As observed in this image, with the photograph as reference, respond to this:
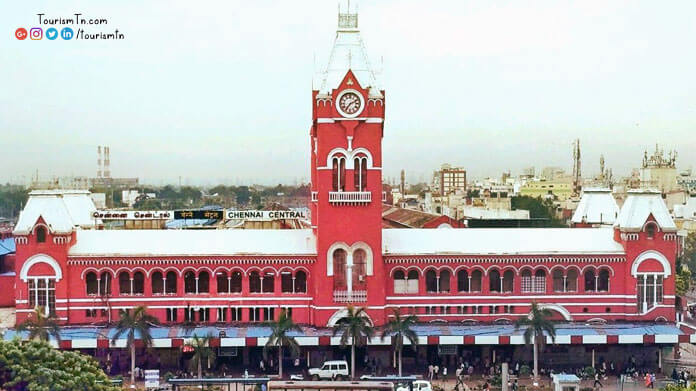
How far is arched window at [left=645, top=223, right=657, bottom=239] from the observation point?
162ft

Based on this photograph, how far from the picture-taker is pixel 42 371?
103ft

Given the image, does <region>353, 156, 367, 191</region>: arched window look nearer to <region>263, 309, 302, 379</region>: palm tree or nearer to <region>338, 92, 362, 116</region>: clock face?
<region>338, 92, 362, 116</region>: clock face

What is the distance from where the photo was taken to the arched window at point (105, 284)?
48.2 m

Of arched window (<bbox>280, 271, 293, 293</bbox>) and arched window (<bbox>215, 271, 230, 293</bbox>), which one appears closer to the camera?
arched window (<bbox>215, 271, 230, 293</bbox>)

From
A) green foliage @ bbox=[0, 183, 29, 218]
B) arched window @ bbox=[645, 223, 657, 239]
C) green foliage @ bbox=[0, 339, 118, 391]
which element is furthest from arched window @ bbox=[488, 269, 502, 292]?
green foliage @ bbox=[0, 183, 29, 218]

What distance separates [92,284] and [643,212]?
92.1 ft

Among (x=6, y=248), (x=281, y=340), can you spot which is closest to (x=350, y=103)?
(x=281, y=340)

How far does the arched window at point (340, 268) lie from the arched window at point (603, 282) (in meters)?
13.1

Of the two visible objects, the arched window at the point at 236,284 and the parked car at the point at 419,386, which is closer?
the parked car at the point at 419,386

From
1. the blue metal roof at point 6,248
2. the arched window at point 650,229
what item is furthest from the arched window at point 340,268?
the blue metal roof at point 6,248

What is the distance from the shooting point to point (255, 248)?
48875 mm

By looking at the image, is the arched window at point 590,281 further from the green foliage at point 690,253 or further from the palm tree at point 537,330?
the green foliage at point 690,253

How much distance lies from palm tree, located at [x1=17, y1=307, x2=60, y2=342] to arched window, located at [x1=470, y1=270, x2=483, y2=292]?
20337 millimetres

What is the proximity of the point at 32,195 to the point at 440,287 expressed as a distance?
69.2 ft
